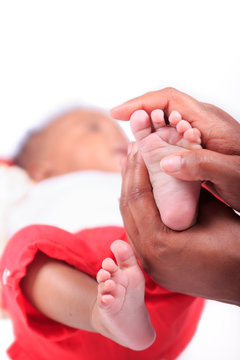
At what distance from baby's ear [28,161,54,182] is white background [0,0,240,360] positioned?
91mm

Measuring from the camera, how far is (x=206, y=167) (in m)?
0.41

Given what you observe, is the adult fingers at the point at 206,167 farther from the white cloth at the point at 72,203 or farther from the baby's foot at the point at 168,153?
the white cloth at the point at 72,203

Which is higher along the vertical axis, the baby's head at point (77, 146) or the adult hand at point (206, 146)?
the adult hand at point (206, 146)

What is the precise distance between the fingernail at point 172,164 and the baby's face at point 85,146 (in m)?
0.64

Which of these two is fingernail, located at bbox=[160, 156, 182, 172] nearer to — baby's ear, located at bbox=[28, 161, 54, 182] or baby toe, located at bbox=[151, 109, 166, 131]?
baby toe, located at bbox=[151, 109, 166, 131]

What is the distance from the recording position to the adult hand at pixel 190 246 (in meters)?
0.44

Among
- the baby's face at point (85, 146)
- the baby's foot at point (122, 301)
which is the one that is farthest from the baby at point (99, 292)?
the baby's face at point (85, 146)

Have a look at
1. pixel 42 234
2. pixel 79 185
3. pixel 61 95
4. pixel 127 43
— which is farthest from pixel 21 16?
pixel 42 234

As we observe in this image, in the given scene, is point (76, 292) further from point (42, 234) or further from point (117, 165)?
point (117, 165)

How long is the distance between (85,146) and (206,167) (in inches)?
27.8

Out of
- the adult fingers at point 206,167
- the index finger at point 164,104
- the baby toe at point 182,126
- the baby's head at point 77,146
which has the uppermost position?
the index finger at point 164,104

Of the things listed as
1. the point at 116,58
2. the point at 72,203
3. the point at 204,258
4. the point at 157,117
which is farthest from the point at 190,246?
the point at 116,58

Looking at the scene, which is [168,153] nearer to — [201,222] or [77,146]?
[201,222]

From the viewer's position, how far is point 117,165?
1.07 meters
